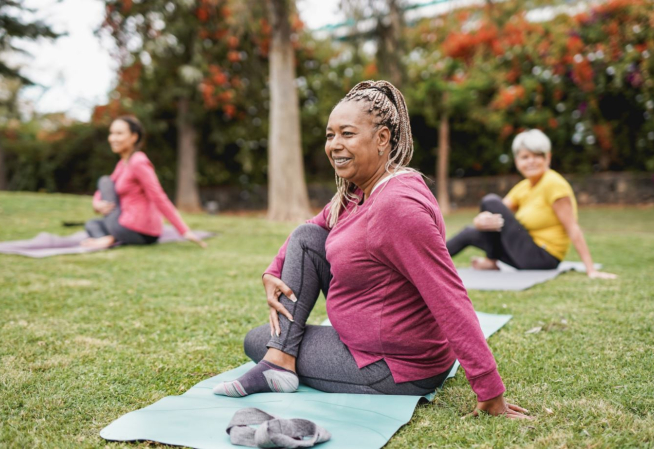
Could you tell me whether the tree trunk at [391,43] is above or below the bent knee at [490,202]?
above

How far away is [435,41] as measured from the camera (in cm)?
1638

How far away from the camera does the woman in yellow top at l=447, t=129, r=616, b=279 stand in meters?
4.99

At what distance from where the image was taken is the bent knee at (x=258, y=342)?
2551 millimetres

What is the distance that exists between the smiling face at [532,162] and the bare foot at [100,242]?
4.72 meters

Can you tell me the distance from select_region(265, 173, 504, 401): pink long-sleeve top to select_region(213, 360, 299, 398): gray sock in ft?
1.03

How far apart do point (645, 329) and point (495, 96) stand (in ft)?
41.4

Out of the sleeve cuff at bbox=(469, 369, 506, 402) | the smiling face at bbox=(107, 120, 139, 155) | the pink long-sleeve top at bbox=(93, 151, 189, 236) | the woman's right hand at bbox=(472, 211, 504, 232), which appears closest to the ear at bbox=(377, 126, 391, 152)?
the sleeve cuff at bbox=(469, 369, 506, 402)

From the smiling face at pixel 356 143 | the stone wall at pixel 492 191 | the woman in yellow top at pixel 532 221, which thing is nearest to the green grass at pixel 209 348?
the woman in yellow top at pixel 532 221

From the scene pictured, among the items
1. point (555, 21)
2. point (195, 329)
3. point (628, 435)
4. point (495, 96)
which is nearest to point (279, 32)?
point (495, 96)

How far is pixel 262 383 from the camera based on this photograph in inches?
94.5

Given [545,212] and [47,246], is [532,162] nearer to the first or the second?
[545,212]

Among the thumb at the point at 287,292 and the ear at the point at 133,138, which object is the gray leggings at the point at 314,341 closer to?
the thumb at the point at 287,292

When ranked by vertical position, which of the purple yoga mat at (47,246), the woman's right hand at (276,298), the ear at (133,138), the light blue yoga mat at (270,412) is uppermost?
the ear at (133,138)

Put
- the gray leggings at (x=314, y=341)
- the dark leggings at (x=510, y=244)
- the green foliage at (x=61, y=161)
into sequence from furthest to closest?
the green foliage at (x=61, y=161) → the dark leggings at (x=510, y=244) → the gray leggings at (x=314, y=341)
